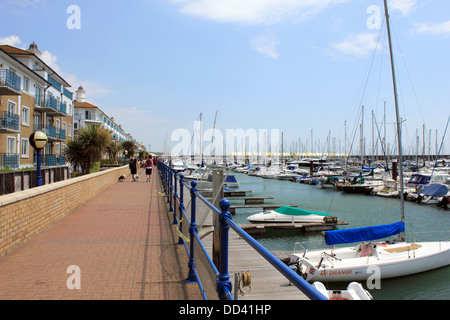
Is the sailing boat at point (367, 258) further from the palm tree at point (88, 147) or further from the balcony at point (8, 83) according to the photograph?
the balcony at point (8, 83)

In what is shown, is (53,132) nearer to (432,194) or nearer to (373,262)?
(373,262)

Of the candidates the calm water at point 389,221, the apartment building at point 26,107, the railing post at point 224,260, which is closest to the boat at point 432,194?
the calm water at point 389,221

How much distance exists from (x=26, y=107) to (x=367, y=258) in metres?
28.9

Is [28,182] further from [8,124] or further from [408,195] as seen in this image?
[408,195]

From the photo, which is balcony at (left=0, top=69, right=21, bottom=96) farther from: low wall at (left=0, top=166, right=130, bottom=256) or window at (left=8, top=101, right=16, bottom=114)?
low wall at (left=0, top=166, right=130, bottom=256)

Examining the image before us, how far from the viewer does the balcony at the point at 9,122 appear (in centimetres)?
2402

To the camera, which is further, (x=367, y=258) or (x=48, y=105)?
(x=48, y=105)

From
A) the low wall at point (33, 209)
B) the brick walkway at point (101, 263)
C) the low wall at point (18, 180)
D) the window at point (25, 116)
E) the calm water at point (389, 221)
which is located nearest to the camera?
the brick walkway at point (101, 263)

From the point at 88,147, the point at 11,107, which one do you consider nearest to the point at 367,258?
the point at 88,147

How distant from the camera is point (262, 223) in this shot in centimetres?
2359

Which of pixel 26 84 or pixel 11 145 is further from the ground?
pixel 26 84

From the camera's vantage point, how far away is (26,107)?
1153 inches

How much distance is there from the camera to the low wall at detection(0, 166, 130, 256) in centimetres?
638

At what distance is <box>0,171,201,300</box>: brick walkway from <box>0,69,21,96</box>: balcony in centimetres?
1825
